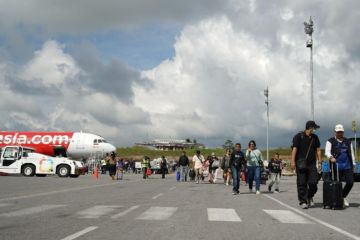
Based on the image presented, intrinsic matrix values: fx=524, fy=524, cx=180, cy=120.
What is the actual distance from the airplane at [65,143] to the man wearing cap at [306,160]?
132 feet

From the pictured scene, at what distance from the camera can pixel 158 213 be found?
10.7 m

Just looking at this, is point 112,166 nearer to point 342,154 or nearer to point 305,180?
point 305,180

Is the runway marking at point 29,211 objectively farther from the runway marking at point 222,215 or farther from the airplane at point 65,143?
the airplane at point 65,143

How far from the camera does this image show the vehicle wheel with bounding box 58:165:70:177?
35750mm

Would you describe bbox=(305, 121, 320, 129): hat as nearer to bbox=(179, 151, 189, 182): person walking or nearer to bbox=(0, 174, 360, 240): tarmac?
bbox=(0, 174, 360, 240): tarmac

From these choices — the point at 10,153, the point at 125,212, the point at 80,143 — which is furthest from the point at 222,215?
the point at 80,143

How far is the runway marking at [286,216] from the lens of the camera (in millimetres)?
9797

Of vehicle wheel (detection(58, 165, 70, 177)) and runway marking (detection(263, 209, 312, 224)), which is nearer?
runway marking (detection(263, 209, 312, 224))

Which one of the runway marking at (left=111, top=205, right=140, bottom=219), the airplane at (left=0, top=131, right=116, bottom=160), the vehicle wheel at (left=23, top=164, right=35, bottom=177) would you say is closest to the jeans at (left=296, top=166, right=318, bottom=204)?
the runway marking at (left=111, top=205, right=140, bottom=219)

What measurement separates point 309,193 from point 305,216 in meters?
2.34

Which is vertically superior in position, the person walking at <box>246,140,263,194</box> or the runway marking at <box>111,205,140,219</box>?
the person walking at <box>246,140,263,194</box>

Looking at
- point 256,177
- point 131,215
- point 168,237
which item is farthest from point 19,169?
point 168,237

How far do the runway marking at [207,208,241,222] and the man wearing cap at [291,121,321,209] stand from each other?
1.93 metres

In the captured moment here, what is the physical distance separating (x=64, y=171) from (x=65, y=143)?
15929 mm
